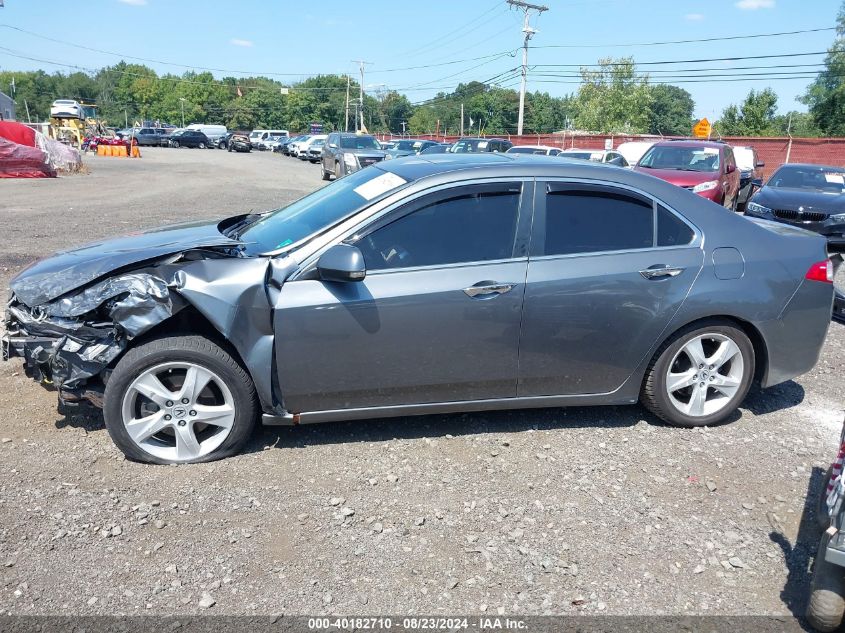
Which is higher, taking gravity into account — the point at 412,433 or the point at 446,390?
the point at 446,390

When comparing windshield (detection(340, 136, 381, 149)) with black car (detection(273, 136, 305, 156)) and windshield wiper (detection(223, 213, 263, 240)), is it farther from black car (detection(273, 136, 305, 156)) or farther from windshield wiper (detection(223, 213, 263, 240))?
black car (detection(273, 136, 305, 156))

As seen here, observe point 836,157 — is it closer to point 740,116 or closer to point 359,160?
point 359,160

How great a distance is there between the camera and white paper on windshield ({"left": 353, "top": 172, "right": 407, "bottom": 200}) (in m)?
3.95

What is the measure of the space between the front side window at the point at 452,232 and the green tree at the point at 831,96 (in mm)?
59968

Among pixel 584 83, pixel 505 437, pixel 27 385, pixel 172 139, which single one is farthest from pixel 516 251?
pixel 584 83

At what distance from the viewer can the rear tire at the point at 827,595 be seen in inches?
99.6

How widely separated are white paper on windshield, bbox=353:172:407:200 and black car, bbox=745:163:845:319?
950 cm

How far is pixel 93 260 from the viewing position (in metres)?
3.88

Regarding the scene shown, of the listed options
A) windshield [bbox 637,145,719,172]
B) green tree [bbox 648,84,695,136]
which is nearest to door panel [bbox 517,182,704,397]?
windshield [bbox 637,145,719,172]

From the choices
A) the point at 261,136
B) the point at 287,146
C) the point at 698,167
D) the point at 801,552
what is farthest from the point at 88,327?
the point at 261,136

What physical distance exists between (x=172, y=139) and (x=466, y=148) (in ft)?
156

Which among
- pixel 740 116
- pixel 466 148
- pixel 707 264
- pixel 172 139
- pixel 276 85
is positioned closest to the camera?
pixel 707 264

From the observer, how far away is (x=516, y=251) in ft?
12.8

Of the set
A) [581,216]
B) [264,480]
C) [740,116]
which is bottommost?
[264,480]
